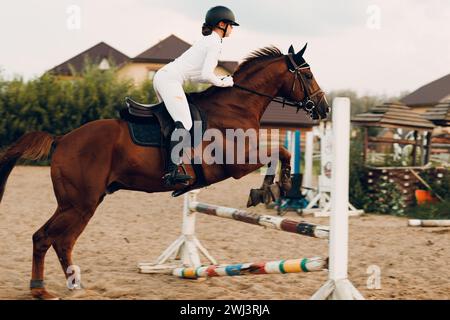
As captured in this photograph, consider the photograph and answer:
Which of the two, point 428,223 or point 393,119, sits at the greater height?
point 393,119

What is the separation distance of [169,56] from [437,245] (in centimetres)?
3177

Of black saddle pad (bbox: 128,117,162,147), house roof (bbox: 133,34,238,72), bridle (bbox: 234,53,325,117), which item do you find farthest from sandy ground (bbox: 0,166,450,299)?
house roof (bbox: 133,34,238,72)

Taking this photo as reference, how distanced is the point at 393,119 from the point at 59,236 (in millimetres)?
7956

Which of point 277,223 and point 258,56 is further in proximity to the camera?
point 258,56

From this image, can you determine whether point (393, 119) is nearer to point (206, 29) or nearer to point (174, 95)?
point (206, 29)

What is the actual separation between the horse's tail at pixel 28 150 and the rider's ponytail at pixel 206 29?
143cm

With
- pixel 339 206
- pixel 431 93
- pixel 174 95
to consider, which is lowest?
pixel 339 206

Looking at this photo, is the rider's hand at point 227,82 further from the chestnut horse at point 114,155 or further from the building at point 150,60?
the building at point 150,60

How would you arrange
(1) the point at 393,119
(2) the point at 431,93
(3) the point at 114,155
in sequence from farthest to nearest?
1. (2) the point at 431,93
2. (1) the point at 393,119
3. (3) the point at 114,155

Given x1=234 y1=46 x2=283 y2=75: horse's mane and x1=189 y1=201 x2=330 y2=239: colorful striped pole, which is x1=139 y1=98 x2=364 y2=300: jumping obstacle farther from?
x1=234 y1=46 x2=283 y2=75: horse's mane

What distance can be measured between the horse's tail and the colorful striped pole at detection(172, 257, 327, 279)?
5.12 ft

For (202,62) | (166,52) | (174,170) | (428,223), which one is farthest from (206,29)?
(166,52)

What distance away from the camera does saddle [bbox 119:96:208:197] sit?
14.1 ft

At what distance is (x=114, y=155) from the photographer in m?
4.31
